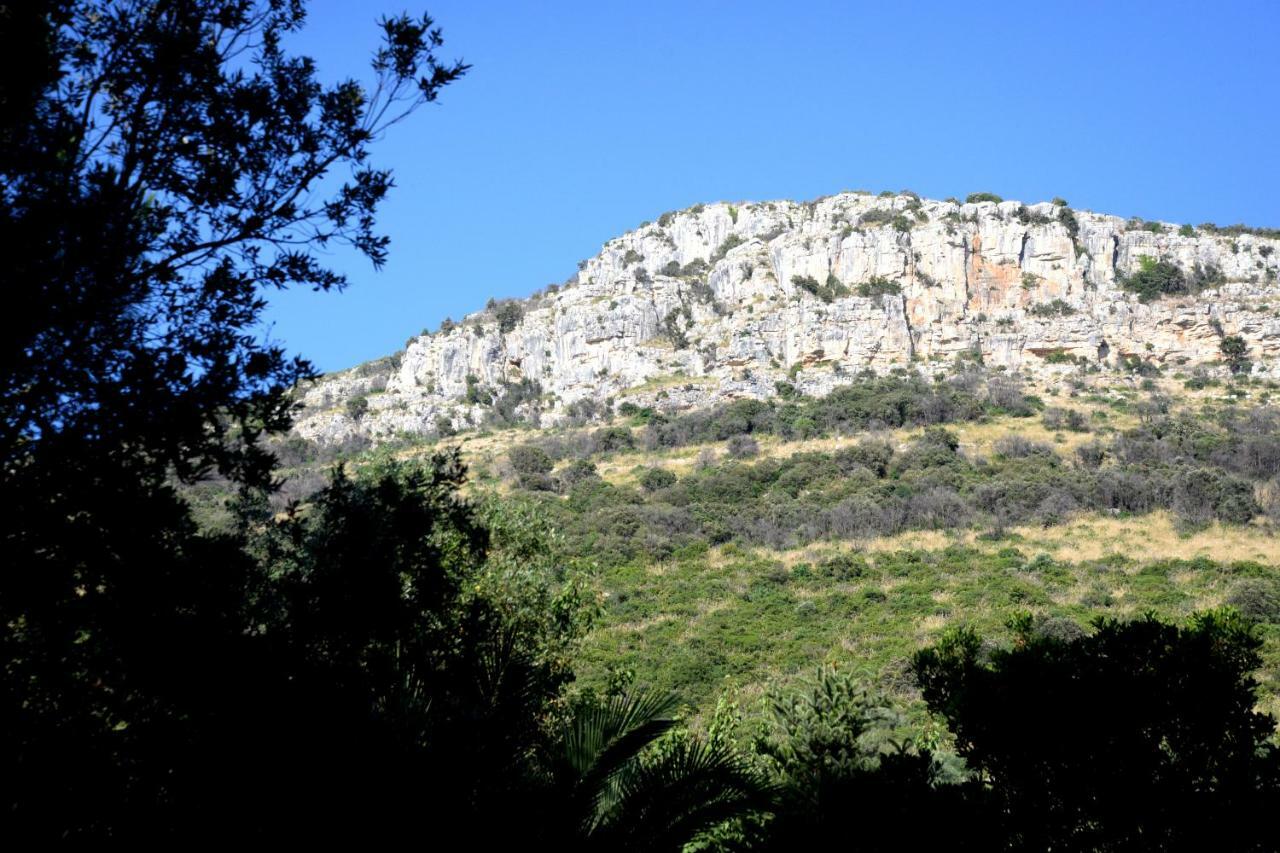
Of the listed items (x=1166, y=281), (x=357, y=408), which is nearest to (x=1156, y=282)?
(x=1166, y=281)

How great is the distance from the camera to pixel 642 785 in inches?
195

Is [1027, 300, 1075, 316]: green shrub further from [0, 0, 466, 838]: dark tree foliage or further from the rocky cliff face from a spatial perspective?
[0, 0, 466, 838]: dark tree foliage

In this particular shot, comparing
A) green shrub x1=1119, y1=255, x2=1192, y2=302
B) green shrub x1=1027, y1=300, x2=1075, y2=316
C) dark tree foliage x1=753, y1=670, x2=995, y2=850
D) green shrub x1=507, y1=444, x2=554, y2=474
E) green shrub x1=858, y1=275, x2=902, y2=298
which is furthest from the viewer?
green shrub x1=858, y1=275, x2=902, y2=298

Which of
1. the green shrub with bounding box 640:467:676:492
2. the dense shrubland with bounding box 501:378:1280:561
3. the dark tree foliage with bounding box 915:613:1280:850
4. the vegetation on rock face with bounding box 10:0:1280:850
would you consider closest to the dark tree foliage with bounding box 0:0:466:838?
the vegetation on rock face with bounding box 10:0:1280:850

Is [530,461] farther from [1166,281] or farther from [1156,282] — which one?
[1166,281]

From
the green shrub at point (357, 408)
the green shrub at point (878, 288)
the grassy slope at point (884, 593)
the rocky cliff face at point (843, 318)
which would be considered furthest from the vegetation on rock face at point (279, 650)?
the green shrub at point (357, 408)

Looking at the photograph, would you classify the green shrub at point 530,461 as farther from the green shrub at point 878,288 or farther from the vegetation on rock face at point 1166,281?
the vegetation on rock face at point 1166,281

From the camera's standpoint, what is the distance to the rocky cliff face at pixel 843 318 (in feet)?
199

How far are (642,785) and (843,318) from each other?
201 ft

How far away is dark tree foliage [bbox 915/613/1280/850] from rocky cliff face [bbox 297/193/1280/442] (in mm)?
51545

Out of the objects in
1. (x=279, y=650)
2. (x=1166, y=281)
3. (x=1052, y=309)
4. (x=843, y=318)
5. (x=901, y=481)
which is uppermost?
(x=843, y=318)

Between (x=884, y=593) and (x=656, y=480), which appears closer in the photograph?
(x=884, y=593)

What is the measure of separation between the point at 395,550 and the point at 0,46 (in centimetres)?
308

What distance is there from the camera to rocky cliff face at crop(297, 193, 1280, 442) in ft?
199
